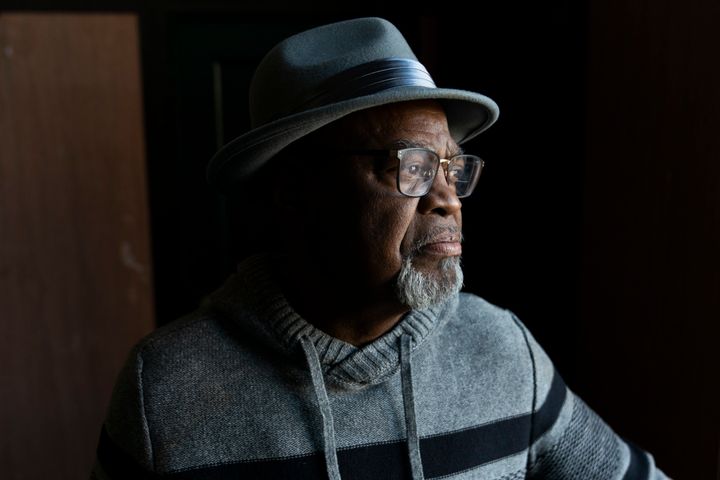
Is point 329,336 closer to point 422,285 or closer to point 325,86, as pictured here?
point 422,285

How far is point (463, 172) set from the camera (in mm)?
1044

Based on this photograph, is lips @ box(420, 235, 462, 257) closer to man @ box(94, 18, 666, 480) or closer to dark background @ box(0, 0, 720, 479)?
man @ box(94, 18, 666, 480)

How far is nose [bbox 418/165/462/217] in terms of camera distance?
0.97 m

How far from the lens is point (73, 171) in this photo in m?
2.06

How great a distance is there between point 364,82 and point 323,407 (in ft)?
1.76

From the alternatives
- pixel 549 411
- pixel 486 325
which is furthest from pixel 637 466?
pixel 486 325

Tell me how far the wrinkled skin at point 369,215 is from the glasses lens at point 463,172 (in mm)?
24

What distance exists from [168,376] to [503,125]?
1.38 metres

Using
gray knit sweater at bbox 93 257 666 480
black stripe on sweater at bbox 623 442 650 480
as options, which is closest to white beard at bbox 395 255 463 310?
gray knit sweater at bbox 93 257 666 480

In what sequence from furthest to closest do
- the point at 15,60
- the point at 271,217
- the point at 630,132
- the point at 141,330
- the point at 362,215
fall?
1. the point at 141,330
2. the point at 15,60
3. the point at 630,132
4. the point at 271,217
5. the point at 362,215

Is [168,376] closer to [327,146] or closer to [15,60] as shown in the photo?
[327,146]

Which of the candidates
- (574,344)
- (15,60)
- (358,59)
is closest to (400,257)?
(358,59)

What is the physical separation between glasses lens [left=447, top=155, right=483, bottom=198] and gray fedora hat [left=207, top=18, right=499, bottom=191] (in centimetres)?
10

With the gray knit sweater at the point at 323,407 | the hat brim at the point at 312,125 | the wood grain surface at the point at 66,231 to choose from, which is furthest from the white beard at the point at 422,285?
the wood grain surface at the point at 66,231
